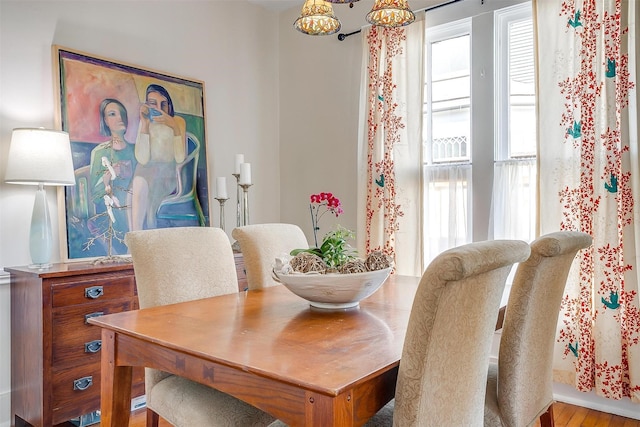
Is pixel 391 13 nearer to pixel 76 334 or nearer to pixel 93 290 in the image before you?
pixel 93 290

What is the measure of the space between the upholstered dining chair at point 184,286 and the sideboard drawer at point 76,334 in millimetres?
726

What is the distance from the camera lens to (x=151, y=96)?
311cm

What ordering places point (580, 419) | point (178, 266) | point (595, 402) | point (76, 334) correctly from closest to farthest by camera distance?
1. point (178, 266)
2. point (76, 334)
3. point (580, 419)
4. point (595, 402)

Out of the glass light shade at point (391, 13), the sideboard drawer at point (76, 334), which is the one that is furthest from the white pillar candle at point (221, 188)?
the glass light shade at point (391, 13)

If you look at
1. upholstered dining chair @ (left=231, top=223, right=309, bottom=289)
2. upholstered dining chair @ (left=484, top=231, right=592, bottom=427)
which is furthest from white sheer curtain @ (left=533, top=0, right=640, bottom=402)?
upholstered dining chair @ (left=231, top=223, right=309, bottom=289)

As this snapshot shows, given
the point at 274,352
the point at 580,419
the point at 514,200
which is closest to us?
the point at 274,352

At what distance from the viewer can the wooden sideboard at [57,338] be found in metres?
2.23

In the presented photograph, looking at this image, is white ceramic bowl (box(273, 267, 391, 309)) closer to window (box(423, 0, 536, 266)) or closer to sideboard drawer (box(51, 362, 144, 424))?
sideboard drawer (box(51, 362, 144, 424))

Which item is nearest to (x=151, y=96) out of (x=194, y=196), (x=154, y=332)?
(x=194, y=196)

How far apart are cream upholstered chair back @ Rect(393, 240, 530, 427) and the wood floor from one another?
1.59 m

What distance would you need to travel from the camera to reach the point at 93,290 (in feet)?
7.84

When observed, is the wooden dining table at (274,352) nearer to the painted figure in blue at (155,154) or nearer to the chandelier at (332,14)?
the chandelier at (332,14)

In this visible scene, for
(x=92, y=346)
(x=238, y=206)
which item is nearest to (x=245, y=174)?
(x=238, y=206)

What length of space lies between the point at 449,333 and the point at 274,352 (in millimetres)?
423
